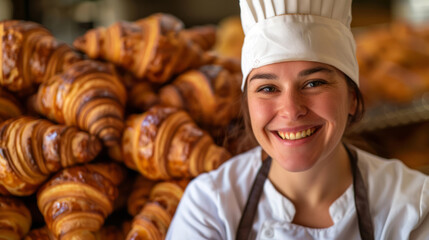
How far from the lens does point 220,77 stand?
1202 mm

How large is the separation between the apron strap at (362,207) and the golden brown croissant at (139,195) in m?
0.52

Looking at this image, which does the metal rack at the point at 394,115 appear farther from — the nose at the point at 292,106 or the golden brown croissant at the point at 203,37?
the nose at the point at 292,106

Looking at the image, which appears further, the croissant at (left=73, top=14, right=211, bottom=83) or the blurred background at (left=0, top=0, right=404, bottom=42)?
the blurred background at (left=0, top=0, right=404, bottom=42)

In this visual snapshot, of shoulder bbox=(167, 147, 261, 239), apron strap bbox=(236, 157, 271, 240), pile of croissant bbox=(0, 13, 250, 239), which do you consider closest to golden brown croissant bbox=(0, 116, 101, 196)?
pile of croissant bbox=(0, 13, 250, 239)

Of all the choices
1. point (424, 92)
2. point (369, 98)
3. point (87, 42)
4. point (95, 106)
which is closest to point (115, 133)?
point (95, 106)

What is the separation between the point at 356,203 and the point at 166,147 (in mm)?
465

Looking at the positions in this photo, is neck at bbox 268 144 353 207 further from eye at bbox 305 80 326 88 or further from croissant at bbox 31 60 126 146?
croissant at bbox 31 60 126 146

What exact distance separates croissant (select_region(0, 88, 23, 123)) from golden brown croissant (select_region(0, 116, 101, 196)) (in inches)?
2.4

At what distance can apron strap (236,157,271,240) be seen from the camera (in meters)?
0.96

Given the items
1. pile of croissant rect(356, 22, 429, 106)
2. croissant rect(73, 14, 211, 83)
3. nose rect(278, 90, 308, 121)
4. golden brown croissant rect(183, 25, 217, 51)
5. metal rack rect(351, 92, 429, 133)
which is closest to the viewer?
nose rect(278, 90, 308, 121)

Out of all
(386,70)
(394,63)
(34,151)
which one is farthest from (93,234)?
(394,63)

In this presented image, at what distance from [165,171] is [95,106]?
0.77 feet

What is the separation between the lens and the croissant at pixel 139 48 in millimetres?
1148

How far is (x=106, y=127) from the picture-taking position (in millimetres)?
1026
